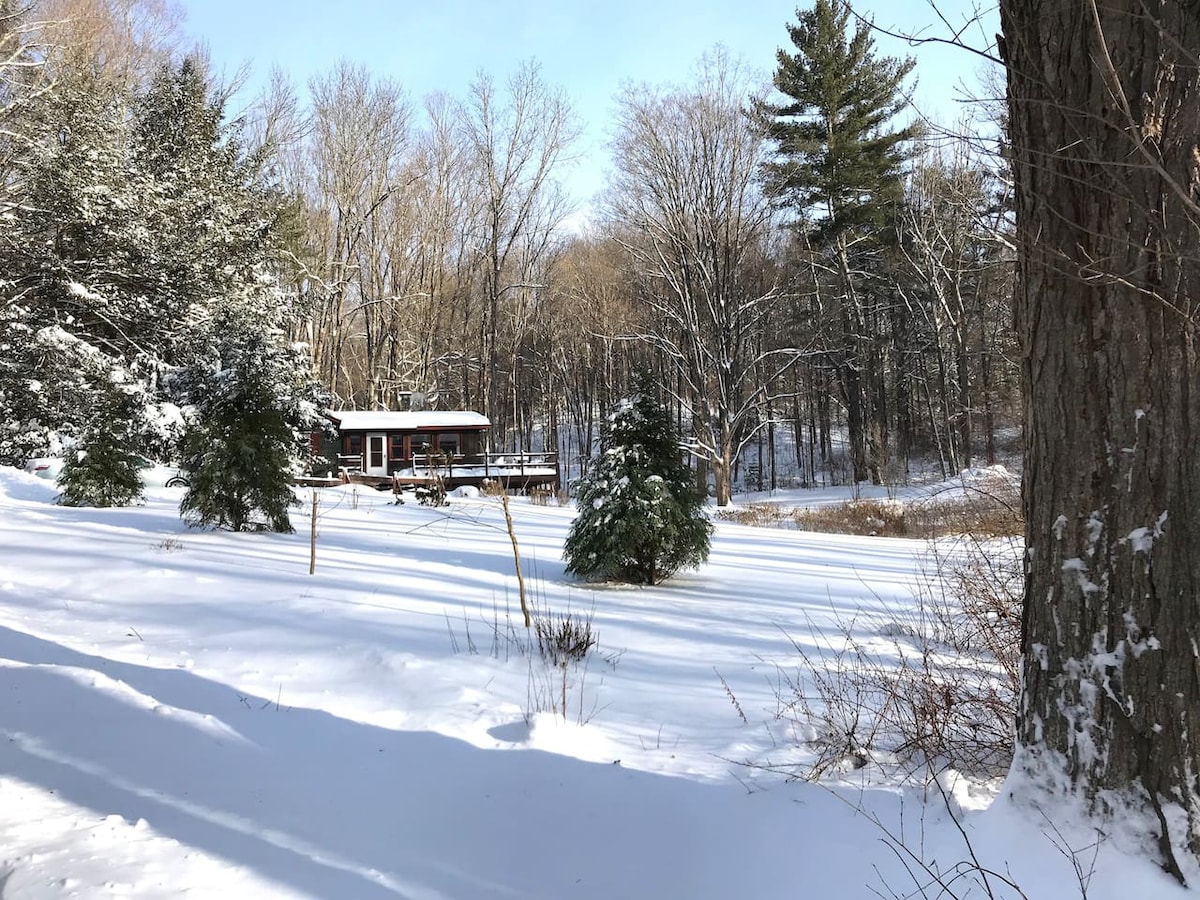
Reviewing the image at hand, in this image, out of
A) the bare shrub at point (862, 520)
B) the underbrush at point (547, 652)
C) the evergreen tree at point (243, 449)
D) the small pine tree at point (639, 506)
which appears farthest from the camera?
the bare shrub at point (862, 520)

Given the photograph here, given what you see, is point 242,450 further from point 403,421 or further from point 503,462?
point 403,421

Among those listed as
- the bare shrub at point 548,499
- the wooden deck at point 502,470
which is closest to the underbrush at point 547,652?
the bare shrub at point 548,499

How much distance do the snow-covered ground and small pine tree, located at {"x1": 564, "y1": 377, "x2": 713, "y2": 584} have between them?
0.79 metres

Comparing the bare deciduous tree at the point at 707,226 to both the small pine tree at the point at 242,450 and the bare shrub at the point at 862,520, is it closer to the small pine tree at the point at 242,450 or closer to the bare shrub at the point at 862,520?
the bare shrub at the point at 862,520

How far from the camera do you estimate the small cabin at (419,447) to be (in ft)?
89.4

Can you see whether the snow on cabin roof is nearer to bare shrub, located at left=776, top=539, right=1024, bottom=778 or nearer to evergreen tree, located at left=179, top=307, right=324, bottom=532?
evergreen tree, located at left=179, top=307, right=324, bottom=532

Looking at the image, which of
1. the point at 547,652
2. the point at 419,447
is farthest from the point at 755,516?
the point at 419,447

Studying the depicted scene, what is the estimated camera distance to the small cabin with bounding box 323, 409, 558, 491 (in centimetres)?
2726

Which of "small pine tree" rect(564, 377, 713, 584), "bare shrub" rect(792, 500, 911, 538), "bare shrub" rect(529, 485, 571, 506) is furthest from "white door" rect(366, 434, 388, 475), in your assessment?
"small pine tree" rect(564, 377, 713, 584)

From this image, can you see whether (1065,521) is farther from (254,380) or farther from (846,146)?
(846,146)

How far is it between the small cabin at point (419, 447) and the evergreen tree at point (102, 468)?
14388 mm

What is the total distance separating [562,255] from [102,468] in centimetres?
2915

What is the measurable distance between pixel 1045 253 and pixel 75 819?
153 inches

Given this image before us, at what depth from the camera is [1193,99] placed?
2006 mm
